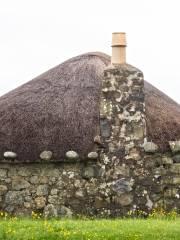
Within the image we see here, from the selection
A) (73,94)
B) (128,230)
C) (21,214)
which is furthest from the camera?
(73,94)

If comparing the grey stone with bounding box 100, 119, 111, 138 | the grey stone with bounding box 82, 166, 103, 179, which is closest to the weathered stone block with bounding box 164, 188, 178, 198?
the grey stone with bounding box 82, 166, 103, 179

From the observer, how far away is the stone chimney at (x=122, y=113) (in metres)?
20.7

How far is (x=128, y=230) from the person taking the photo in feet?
52.1

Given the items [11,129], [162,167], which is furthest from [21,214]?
[162,167]

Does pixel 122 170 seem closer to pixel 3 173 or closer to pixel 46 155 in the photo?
pixel 46 155

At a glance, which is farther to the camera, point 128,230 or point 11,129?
point 11,129

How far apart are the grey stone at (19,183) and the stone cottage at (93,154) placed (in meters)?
0.02

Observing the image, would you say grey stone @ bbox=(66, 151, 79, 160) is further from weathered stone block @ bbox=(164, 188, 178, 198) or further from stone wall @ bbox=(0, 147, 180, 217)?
weathered stone block @ bbox=(164, 188, 178, 198)

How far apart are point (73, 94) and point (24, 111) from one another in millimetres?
1405

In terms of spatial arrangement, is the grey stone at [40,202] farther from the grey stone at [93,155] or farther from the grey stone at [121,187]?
the grey stone at [121,187]

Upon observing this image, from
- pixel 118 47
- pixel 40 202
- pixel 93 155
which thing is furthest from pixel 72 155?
pixel 118 47

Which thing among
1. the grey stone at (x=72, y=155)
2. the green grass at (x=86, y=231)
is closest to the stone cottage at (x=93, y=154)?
the grey stone at (x=72, y=155)

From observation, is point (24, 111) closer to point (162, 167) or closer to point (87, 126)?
point (87, 126)

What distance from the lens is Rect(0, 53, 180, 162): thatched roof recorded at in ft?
67.4
